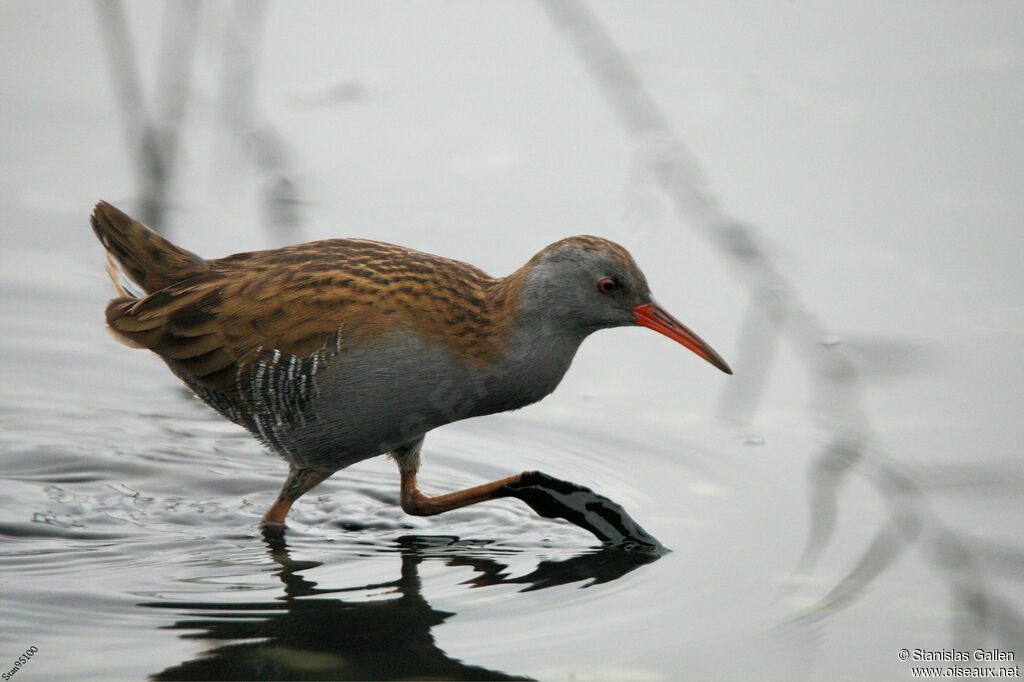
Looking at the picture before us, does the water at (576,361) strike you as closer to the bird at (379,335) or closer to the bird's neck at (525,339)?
the bird at (379,335)

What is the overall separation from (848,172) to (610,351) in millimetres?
2116

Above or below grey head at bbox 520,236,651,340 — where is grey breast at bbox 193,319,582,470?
below

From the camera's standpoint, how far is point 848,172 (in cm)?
834

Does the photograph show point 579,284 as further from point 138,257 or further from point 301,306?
point 138,257

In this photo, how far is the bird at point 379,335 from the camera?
5.11m

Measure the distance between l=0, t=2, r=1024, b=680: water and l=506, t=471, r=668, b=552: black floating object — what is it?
0.24ft

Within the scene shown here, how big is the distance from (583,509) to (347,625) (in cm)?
116

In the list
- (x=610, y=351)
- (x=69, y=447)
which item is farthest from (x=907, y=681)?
(x=69, y=447)

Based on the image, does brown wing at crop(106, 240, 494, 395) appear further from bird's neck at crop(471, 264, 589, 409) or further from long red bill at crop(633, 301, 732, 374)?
long red bill at crop(633, 301, 732, 374)

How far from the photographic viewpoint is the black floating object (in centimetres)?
546

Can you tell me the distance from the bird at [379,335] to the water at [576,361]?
0.49 metres

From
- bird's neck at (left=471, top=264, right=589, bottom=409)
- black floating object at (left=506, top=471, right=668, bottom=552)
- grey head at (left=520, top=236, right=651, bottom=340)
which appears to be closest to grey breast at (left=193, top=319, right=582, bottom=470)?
bird's neck at (left=471, top=264, right=589, bottom=409)

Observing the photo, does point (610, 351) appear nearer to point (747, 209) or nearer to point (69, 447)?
point (747, 209)

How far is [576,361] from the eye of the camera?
707 cm
